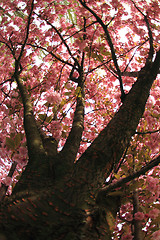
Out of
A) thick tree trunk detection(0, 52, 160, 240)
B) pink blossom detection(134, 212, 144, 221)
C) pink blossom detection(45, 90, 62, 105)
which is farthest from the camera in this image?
pink blossom detection(45, 90, 62, 105)

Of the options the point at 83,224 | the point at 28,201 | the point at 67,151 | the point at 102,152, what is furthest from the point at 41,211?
the point at 67,151

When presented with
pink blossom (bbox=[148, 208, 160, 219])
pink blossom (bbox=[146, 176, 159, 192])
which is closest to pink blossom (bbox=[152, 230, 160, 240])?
pink blossom (bbox=[148, 208, 160, 219])

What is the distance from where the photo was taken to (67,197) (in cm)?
105

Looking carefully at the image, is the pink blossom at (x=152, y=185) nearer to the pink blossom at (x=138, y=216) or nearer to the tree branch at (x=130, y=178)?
the pink blossom at (x=138, y=216)

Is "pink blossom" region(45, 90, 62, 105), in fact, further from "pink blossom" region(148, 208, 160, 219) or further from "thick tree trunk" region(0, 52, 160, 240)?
"pink blossom" region(148, 208, 160, 219)

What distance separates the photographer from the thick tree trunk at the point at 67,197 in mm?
880

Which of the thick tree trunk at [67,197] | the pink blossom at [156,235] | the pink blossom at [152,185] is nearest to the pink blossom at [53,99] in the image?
the thick tree trunk at [67,197]

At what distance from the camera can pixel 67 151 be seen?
161cm

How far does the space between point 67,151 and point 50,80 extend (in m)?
1.86

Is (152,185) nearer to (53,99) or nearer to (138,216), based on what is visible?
(138,216)

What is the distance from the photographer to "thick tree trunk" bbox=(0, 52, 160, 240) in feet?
2.89

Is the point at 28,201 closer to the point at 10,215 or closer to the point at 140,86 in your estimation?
the point at 10,215

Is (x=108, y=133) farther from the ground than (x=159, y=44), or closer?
closer

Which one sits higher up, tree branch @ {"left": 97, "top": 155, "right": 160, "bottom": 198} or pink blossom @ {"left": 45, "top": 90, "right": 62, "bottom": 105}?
pink blossom @ {"left": 45, "top": 90, "right": 62, "bottom": 105}
